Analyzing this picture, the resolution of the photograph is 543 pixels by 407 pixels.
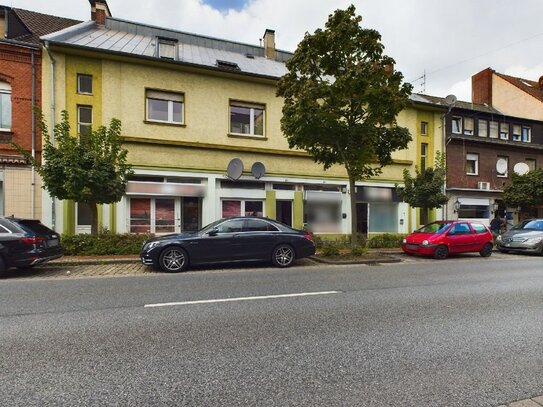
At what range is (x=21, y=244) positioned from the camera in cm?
838

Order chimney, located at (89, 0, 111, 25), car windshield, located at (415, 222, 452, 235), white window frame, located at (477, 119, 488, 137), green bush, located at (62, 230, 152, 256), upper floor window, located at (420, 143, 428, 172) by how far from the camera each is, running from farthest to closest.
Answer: white window frame, located at (477, 119, 488, 137) < upper floor window, located at (420, 143, 428, 172) < chimney, located at (89, 0, 111, 25) < car windshield, located at (415, 222, 452, 235) < green bush, located at (62, 230, 152, 256)

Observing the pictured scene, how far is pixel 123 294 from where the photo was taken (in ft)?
21.2

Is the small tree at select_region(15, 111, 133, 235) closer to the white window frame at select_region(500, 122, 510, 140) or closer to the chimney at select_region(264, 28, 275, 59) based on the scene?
the chimney at select_region(264, 28, 275, 59)

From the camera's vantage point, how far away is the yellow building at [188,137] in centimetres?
1413

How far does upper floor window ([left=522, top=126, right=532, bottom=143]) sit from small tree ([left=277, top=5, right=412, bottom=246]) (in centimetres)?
1730

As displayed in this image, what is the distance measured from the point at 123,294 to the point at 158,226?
8.82m

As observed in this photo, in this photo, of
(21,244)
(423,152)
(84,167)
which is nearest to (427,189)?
(423,152)

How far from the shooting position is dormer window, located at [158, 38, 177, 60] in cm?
1588

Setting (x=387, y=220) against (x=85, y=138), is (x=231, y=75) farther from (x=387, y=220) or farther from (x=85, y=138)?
(x=387, y=220)

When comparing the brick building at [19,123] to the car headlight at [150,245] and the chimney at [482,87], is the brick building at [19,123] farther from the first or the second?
the chimney at [482,87]

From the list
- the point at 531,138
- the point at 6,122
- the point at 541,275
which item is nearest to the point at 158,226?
A: the point at 6,122

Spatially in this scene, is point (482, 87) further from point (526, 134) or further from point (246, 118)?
point (246, 118)

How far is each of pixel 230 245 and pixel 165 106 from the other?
8898 millimetres

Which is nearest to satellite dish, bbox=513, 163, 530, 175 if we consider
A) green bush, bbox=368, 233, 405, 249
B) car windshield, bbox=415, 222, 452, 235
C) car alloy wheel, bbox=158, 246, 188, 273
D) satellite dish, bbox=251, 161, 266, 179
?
green bush, bbox=368, 233, 405, 249
